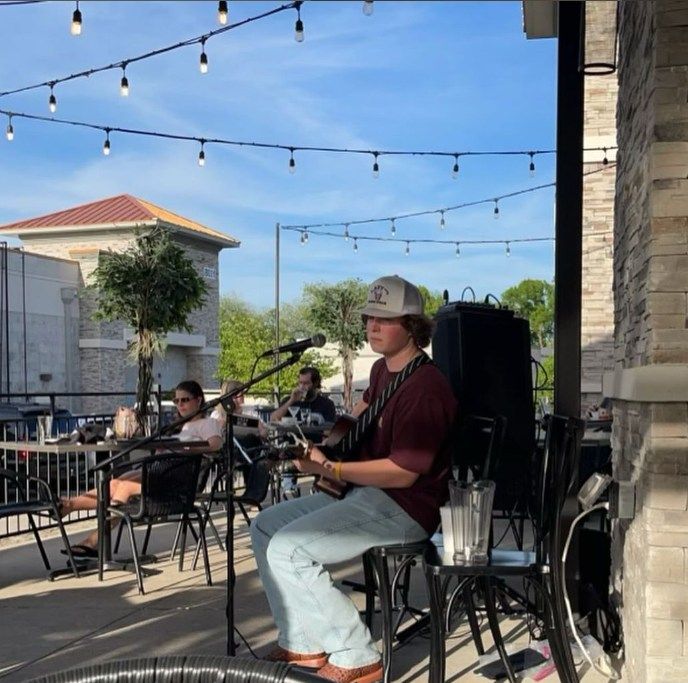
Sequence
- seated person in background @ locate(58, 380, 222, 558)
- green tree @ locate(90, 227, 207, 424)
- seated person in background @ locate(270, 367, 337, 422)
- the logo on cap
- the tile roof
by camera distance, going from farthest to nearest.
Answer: the tile roof
green tree @ locate(90, 227, 207, 424)
seated person in background @ locate(270, 367, 337, 422)
seated person in background @ locate(58, 380, 222, 558)
the logo on cap

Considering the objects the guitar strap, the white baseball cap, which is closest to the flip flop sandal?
the guitar strap

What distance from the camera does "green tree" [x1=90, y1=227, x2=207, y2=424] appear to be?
1705 centimetres

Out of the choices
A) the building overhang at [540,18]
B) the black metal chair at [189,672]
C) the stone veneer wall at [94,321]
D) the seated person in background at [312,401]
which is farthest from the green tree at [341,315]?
the black metal chair at [189,672]

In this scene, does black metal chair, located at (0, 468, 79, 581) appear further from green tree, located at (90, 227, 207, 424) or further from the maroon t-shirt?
green tree, located at (90, 227, 207, 424)

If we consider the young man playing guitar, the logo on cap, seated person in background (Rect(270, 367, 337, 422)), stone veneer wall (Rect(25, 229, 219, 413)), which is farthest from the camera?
stone veneer wall (Rect(25, 229, 219, 413))

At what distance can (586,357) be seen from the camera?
44.5 ft

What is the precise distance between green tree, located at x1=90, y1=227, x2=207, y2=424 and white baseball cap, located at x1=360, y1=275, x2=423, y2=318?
1321 centimetres

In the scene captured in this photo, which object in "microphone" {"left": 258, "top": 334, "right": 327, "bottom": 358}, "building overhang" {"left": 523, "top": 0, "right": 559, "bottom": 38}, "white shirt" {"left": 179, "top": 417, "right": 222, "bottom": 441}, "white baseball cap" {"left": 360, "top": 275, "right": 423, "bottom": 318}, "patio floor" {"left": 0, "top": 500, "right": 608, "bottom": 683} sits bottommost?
"patio floor" {"left": 0, "top": 500, "right": 608, "bottom": 683}

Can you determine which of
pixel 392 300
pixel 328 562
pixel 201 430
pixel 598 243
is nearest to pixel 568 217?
pixel 392 300

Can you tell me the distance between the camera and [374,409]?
3857 millimetres

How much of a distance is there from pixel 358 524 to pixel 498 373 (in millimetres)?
2001

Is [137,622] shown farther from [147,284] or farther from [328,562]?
[147,284]

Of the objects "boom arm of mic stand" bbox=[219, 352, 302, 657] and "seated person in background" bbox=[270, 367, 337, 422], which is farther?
"seated person in background" bbox=[270, 367, 337, 422]

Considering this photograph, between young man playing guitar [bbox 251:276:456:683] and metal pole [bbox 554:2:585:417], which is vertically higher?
metal pole [bbox 554:2:585:417]
